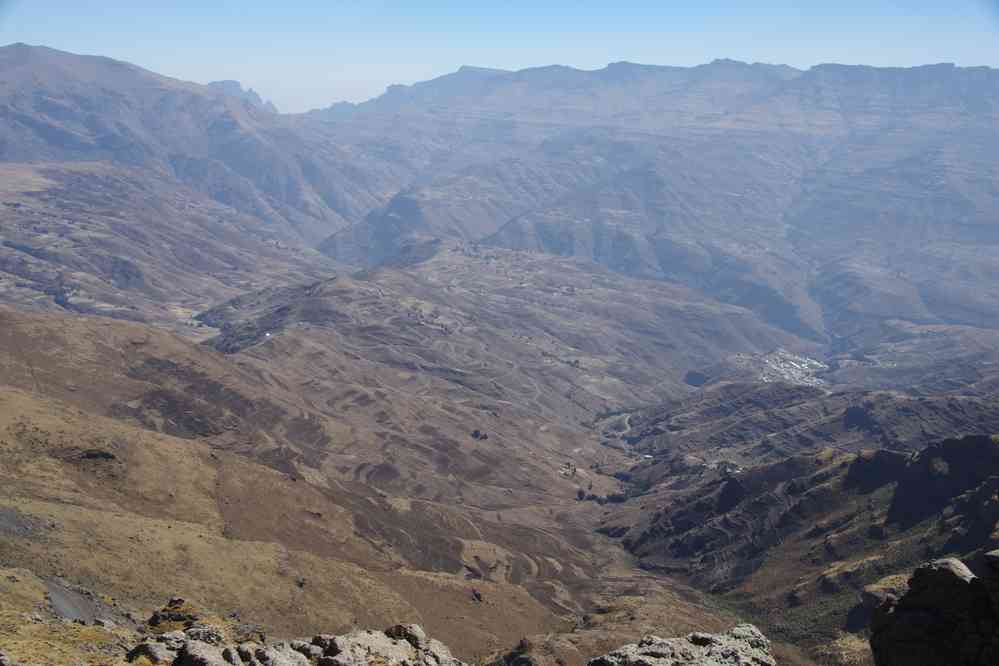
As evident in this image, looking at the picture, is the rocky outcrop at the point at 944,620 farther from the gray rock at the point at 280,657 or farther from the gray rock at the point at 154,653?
the gray rock at the point at 154,653

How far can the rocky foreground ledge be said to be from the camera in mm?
37594

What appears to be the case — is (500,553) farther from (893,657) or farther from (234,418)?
(893,657)

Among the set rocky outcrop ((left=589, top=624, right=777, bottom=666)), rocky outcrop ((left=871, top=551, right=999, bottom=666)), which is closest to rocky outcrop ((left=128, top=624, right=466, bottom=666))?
rocky outcrop ((left=589, top=624, right=777, bottom=666))

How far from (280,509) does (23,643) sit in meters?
67.7

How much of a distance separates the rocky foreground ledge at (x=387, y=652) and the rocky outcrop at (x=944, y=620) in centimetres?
665

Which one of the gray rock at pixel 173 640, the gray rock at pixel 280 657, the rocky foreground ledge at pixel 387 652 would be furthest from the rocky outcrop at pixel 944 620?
the gray rock at pixel 173 640

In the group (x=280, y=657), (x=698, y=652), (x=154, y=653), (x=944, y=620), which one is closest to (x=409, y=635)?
(x=280, y=657)

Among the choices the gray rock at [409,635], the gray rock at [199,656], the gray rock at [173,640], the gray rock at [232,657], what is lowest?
the gray rock at [409,635]

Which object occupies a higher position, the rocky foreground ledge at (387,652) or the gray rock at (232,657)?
the gray rock at (232,657)

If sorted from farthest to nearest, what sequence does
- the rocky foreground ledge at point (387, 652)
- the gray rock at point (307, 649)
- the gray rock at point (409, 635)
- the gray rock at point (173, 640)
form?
the gray rock at point (409, 635), the gray rock at point (173, 640), the gray rock at point (307, 649), the rocky foreground ledge at point (387, 652)

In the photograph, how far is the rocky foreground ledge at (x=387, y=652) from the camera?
123 feet

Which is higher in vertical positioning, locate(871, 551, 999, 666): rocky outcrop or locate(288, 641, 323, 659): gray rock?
locate(871, 551, 999, 666): rocky outcrop

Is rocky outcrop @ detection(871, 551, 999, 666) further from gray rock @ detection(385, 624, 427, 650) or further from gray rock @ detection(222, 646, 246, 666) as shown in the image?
gray rock @ detection(222, 646, 246, 666)

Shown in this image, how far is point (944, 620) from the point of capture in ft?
109
